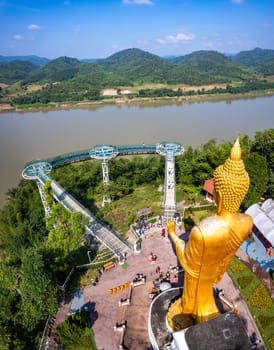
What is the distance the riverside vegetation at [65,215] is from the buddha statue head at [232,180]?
27.7 ft

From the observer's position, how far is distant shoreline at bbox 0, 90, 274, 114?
251 ft

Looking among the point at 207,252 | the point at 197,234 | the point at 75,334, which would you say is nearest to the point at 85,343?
the point at 75,334

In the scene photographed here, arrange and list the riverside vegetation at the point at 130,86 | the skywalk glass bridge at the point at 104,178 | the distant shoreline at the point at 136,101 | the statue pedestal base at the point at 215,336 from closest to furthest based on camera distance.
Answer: the statue pedestal base at the point at 215,336, the skywalk glass bridge at the point at 104,178, the distant shoreline at the point at 136,101, the riverside vegetation at the point at 130,86

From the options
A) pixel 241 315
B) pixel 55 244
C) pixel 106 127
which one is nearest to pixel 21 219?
pixel 55 244

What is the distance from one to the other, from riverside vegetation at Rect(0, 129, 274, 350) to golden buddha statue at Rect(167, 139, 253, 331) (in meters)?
5.73

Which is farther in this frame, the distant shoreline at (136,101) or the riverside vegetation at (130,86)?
the riverside vegetation at (130,86)

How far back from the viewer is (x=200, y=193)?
23984mm

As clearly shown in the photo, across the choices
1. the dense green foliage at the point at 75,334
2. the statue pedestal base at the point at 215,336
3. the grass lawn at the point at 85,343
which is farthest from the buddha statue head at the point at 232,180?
the grass lawn at the point at 85,343

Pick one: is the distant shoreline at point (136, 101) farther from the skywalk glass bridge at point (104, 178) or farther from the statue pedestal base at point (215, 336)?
the statue pedestal base at point (215, 336)

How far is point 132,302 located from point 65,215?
5923 mm

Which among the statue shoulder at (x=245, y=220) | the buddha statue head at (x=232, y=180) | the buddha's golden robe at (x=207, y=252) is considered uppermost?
the buddha statue head at (x=232, y=180)

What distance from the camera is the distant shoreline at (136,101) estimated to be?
7639 centimetres

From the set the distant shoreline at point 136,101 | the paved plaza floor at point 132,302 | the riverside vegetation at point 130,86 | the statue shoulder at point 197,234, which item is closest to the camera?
the statue shoulder at point 197,234

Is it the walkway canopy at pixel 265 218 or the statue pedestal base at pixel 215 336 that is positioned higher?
the statue pedestal base at pixel 215 336
